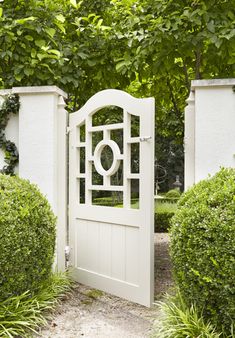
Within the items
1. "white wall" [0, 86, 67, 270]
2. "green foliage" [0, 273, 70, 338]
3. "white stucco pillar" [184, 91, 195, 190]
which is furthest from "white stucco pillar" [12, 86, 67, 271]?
"white stucco pillar" [184, 91, 195, 190]

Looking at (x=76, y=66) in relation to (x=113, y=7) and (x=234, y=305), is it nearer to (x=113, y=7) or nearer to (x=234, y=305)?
(x=113, y=7)

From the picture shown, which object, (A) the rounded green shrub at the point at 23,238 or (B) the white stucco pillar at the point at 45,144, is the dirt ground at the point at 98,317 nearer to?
(A) the rounded green shrub at the point at 23,238

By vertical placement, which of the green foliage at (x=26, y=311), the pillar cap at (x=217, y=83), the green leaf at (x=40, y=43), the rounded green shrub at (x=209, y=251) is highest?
the green leaf at (x=40, y=43)

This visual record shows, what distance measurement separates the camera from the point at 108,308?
3.18 metres

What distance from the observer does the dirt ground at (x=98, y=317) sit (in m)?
2.69

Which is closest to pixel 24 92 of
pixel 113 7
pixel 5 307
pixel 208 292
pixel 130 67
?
Answer: pixel 130 67

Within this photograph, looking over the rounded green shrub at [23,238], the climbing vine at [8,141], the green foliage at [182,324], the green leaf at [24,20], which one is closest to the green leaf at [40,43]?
the green leaf at [24,20]

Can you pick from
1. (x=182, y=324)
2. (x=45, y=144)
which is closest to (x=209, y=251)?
(x=182, y=324)

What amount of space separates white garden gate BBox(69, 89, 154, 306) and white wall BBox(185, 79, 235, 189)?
379 mm

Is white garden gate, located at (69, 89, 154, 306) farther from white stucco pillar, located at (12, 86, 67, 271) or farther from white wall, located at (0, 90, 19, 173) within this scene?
white wall, located at (0, 90, 19, 173)

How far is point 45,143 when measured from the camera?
3555 mm

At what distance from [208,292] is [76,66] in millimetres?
2606

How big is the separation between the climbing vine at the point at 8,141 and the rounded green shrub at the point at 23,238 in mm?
613

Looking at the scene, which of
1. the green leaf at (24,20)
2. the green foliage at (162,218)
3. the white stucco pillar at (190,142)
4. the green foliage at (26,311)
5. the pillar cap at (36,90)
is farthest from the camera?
the green foliage at (162,218)
